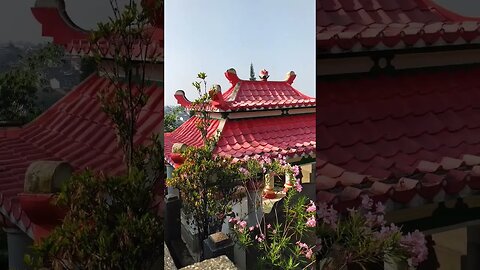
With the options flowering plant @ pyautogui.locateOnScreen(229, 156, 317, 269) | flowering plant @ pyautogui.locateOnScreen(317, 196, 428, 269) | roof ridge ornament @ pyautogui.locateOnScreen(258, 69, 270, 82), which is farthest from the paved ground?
roof ridge ornament @ pyautogui.locateOnScreen(258, 69, 270, 82)

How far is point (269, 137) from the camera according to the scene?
93.4 inches

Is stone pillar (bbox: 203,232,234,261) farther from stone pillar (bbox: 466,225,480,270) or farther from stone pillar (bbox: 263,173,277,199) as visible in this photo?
stone pillar (bbox: 466,225,480,270)

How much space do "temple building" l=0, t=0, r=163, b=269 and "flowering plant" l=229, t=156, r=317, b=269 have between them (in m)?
0.64

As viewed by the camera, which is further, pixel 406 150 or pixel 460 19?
pixel 460 19

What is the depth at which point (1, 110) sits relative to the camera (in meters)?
1.84

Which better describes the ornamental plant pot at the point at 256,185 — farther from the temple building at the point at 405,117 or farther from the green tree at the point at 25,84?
the green tree at the point at 25,84

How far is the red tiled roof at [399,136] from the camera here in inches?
69.6

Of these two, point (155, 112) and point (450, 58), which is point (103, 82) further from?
Answer: point (450, 58)

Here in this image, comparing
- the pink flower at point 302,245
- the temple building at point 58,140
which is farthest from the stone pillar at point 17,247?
the pink flower at point 302,245

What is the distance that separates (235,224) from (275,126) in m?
0.73

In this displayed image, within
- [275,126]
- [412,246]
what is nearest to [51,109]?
[275,126]

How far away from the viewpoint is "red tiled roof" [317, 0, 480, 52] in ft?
5.97

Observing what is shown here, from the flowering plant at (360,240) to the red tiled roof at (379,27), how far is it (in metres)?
0.74

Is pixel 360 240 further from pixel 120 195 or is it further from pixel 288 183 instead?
pixel 120 195
